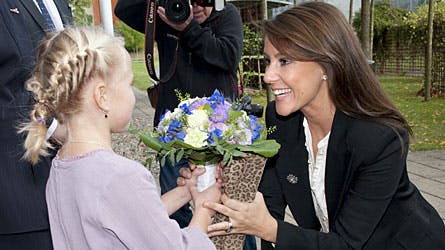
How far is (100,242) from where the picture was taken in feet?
5.50

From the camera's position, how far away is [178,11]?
3.37m

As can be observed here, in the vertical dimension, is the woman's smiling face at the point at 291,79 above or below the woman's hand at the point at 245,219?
above

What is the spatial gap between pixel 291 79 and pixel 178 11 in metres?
1.18

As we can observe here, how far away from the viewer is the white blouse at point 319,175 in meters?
2.65

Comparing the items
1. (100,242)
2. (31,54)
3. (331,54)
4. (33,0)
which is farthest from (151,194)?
(331,54)

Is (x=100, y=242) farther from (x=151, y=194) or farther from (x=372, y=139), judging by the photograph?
(x=372, y=139)

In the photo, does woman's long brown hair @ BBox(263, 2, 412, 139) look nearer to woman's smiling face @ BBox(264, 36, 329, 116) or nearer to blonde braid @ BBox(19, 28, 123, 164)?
woman's smiling face @ BBox(264, 36, 329, 116)

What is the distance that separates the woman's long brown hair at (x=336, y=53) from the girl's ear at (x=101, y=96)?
0.94 metres

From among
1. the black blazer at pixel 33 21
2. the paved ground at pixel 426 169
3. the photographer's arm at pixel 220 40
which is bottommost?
the paved ground at pixel 426 169

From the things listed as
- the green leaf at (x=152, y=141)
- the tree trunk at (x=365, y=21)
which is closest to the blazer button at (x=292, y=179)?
the green leaf at (x=152, y=141)

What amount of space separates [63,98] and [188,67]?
181 cm

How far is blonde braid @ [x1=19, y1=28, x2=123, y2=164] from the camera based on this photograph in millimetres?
1729

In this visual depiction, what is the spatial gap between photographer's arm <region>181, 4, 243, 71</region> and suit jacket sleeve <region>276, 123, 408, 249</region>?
124 cm

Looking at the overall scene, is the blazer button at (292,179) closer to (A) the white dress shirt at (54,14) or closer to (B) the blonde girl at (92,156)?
(B) the blonde girl at (92,156)
